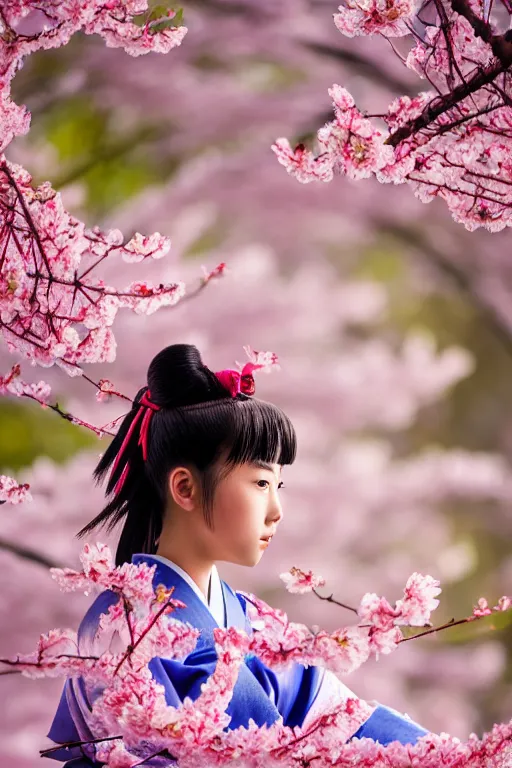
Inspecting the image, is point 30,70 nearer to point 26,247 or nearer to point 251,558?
point 26,247

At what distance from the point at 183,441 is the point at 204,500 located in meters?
0.09

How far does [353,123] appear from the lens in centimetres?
132

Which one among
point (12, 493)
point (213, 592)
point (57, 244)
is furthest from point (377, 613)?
point (57, 244)

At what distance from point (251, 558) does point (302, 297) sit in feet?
2.38

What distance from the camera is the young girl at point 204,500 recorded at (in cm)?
128

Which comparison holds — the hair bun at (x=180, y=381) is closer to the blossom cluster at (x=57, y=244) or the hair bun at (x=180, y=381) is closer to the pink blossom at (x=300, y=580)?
the blossom cluster at (x=57, y=244)

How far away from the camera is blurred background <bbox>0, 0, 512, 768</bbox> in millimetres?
1723

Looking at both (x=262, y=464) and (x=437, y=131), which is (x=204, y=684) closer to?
(x=262, y=464)

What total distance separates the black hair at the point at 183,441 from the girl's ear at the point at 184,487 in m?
0.01

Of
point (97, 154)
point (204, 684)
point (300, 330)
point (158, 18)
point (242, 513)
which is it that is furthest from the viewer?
point (300, 330)

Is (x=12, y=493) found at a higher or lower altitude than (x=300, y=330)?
lower

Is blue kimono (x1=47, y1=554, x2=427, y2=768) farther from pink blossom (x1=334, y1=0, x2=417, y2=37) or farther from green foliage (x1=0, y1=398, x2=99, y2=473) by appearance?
pink blossom (x1=334, y1=0, x2=417, y2=37)

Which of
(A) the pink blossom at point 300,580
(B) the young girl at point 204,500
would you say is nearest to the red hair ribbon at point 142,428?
(B) the young girl at point 204,500

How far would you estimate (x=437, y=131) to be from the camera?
1.37 metres
